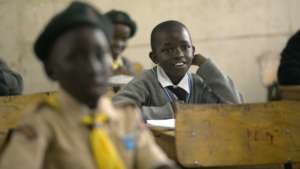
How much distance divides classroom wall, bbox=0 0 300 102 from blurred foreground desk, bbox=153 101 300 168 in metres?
2.34

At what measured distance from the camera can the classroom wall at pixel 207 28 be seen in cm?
417

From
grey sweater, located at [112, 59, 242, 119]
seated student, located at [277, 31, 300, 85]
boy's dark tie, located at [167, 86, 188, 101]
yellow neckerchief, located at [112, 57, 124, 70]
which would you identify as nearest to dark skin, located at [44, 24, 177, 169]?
grey sweater, located at [112, 59, 242, 119]

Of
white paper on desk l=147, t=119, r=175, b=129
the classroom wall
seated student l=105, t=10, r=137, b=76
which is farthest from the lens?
the classroom wall

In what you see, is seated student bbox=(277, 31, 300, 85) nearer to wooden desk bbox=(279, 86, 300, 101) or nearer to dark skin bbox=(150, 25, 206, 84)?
wooden desk bbox=(279, 86, 300, 101)

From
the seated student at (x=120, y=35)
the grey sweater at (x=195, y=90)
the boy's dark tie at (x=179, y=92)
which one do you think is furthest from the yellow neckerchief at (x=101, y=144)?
the seated student at (x=120, y=35)

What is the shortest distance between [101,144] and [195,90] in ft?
4.53

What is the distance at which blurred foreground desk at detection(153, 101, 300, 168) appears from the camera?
1757 millimetres

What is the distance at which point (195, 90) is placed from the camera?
2406 millimetres

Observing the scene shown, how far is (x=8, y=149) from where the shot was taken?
1.01 m

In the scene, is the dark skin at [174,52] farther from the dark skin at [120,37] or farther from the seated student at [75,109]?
the seated student at [75,109]

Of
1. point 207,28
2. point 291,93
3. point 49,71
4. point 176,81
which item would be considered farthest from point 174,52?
point 207,28

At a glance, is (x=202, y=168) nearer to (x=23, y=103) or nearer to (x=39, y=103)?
(x=23, y=103)

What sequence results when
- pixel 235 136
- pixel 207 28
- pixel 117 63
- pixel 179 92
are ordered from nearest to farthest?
pixel 235 136 < pixel 179 92 < pixel 117 63 < pixel 207 28

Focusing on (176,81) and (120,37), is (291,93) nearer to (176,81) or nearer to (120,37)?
(176,81)
